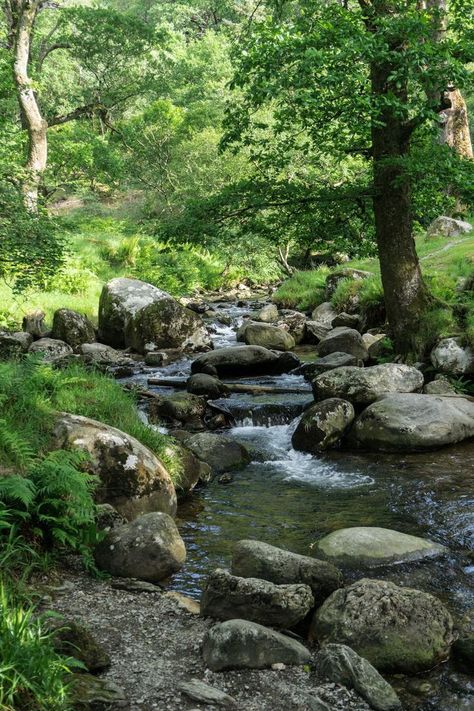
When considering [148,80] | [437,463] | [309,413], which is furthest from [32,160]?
[437,463]

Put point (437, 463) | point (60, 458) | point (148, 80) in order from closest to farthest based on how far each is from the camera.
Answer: point (60, 458), point (437, 463), point (148, 80)

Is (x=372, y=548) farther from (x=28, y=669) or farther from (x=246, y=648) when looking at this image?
(x=28, y=669)

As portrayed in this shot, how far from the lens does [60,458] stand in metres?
5.60

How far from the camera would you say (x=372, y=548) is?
560 centimetres

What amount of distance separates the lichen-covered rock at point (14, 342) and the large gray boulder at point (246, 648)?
8979 millimetres

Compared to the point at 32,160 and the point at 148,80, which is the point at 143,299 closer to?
the point at 32,160

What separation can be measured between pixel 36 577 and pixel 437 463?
5.59m

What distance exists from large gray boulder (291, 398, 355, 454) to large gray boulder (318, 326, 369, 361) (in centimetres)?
409

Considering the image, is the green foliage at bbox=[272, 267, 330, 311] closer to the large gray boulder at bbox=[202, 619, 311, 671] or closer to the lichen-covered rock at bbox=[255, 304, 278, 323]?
the lichen-covered rock at bbox=[255, 304, 278, 323]

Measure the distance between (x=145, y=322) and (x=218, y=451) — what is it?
327 inches

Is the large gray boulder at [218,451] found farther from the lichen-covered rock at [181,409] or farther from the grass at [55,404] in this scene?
the lichen-covered rock at [181,409]

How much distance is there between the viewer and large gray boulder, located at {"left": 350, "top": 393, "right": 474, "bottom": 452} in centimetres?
884

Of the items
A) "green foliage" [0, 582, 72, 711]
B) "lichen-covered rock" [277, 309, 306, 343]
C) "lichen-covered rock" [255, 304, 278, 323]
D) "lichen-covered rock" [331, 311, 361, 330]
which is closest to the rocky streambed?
"green foliage" [0, 582, 72, 711]

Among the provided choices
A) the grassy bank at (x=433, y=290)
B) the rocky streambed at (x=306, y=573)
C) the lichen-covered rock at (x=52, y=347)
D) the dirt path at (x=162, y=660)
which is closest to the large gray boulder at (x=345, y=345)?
the grassy bank at (x=433, y=290)
